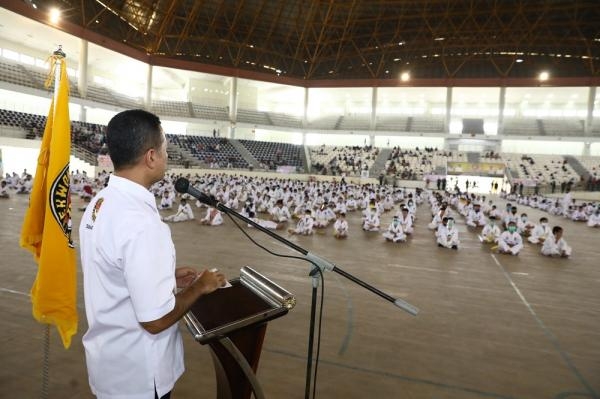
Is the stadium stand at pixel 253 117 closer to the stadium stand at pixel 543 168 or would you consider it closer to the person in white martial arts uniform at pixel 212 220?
the stadium stand at pixel 543 168

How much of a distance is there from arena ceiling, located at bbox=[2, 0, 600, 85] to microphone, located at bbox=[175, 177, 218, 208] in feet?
87.5

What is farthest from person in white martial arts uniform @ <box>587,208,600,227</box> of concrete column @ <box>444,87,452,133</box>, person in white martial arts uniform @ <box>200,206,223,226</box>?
concrete column @ <box>444,87,452,133</box>

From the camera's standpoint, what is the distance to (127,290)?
3.94ft

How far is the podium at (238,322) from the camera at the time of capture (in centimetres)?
129

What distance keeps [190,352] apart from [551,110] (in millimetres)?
38722

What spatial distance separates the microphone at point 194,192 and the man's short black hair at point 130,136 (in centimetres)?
46

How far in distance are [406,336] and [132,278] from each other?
282 centimetres

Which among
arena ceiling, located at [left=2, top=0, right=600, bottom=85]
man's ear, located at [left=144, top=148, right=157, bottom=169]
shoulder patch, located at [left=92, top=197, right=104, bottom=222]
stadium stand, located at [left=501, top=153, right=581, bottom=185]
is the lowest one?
shoulder patch, located at [left=92, top=197, right=104, bottom=222]

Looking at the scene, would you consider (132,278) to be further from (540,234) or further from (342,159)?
(342,159)

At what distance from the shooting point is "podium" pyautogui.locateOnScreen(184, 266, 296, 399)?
129 cm

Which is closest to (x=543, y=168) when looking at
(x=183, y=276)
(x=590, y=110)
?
(x=590, y=110)

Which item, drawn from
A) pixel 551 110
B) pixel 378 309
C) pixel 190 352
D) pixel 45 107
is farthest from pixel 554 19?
pixel 45 107

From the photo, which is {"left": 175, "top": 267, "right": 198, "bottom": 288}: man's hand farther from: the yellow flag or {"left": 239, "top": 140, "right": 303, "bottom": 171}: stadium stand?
{"left": 239, "top": 140, "right": 303, "bottom": 171}: stadium stand

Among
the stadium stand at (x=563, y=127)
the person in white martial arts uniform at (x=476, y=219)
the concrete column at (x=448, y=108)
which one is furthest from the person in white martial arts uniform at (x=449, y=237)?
the stadium stand at (x=563, y=127)
